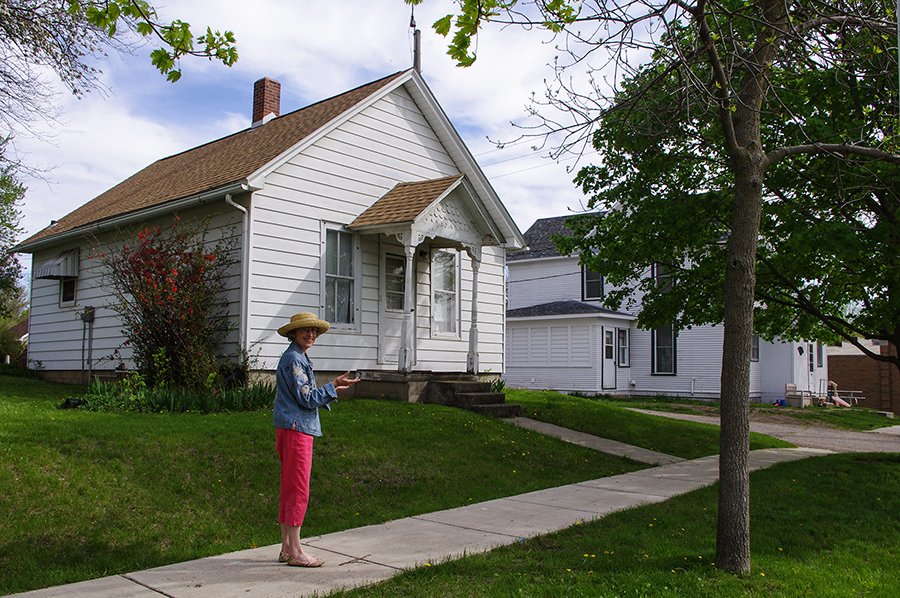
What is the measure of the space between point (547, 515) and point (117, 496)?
4.09 m

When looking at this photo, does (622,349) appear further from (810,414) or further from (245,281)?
(245,281)

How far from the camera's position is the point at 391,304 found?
48.6ft

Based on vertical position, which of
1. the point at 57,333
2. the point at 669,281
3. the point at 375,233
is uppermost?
the point at 375,233

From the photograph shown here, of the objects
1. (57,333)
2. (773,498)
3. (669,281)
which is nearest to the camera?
(773,498)

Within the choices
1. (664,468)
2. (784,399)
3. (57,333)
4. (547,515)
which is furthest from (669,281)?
(784,399)

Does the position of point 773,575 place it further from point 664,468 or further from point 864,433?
point 864,433

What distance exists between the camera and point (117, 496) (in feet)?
21.4

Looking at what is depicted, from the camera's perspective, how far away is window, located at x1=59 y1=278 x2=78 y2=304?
17.0m

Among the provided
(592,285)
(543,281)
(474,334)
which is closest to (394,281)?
(474,334)

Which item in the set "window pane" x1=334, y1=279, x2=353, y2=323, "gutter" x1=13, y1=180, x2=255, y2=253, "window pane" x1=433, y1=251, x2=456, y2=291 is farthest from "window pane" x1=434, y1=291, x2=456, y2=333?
"gutter" x1=13, y1=180, x2=255, y2=253

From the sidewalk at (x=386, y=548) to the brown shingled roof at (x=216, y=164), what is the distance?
7.51m

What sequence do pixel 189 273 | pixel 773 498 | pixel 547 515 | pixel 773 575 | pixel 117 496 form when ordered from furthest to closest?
1. pixel 189 273
2. pixel 773 498
3. pixel 547 515
4. pixel 117 496
5. pixel 773 575

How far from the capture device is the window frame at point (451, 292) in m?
15.5

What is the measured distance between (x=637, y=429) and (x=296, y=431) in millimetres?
9776
